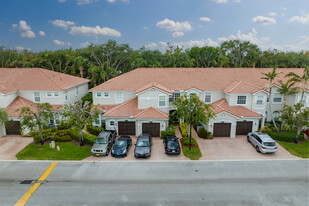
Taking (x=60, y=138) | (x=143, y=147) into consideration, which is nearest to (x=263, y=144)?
(x=143, y=147)

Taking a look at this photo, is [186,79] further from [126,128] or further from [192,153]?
[192,153]

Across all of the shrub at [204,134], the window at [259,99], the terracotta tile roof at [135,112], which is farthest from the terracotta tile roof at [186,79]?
the shrub at [204,134]

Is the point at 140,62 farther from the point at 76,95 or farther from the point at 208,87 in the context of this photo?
the point at 208,87

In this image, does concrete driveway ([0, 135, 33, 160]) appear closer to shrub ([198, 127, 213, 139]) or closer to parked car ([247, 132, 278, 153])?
shrub ([198, 127, 213, 139])

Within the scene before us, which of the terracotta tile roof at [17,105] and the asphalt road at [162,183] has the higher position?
the terracotta tile roof at [17,105]

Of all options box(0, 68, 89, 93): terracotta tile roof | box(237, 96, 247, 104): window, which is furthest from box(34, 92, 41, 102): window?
box(237, 96, 247, 104): window

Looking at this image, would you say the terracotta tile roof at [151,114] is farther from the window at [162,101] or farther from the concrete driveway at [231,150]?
the concrete driveway at [231,150]

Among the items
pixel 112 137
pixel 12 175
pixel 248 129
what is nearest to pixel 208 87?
pixel 248 129
